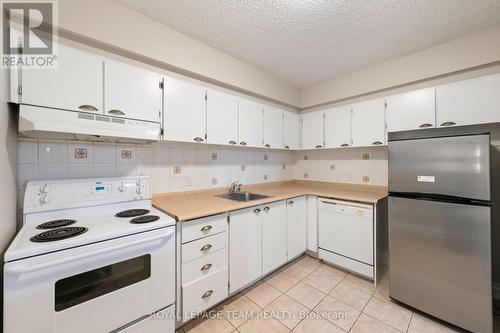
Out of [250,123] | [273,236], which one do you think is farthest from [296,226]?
[250,123]

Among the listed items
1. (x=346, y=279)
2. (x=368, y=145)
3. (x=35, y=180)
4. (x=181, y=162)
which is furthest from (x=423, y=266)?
(x=35, y=180)

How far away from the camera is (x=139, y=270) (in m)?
1.27

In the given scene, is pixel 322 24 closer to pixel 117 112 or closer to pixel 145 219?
pixel 117 112

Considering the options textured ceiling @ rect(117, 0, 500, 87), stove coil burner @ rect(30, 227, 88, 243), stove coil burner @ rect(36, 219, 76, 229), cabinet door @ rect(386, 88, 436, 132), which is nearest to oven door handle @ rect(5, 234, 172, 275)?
stove coil burner @ rect(30, 227, 88, 243)

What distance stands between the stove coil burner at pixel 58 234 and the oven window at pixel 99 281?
220 mm

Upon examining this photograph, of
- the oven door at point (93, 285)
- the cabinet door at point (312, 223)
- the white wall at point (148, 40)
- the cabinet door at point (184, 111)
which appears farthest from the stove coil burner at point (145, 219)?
the cabinet door at point (312, 223)

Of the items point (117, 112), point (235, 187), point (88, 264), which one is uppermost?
point (117, 112)

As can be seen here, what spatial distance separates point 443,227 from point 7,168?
2959 mm

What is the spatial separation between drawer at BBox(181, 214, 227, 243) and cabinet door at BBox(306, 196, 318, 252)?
4.33ft

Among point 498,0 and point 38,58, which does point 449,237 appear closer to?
point 498,0

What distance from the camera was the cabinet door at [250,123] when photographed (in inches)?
92.7

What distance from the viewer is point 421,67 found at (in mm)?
2086

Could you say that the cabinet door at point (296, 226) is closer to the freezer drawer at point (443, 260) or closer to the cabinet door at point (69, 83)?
the freezer drawer at point (443, 260)

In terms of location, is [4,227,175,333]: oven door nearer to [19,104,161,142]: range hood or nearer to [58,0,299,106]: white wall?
[19,104,161,142]: range hood
